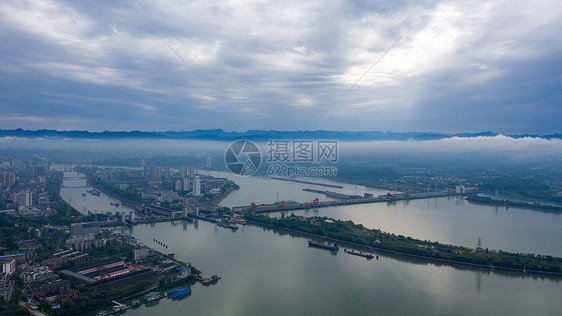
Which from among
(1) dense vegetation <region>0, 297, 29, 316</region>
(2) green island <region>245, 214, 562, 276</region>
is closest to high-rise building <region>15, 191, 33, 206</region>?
(2) green island <region>245, 214, 562, 276</region>

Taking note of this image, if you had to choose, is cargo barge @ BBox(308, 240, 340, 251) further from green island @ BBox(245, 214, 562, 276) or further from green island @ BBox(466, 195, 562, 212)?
green island @ BBox(466, 195, 562, 212)

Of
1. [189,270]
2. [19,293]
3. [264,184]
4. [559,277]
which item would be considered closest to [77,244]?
[19,293]

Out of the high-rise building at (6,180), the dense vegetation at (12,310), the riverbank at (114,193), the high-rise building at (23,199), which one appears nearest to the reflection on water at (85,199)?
the riverbank at (114,193)

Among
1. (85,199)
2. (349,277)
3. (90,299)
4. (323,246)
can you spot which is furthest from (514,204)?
(85,199)

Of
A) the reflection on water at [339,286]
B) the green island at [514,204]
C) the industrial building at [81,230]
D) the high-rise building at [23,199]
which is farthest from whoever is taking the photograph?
the green island at [514,204]

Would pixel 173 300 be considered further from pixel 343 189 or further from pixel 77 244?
pixel 343 189

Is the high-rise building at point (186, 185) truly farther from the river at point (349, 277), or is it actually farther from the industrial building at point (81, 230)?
the industrial building at point (81, 230)

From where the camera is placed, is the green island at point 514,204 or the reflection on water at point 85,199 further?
the green island at point 514,204
